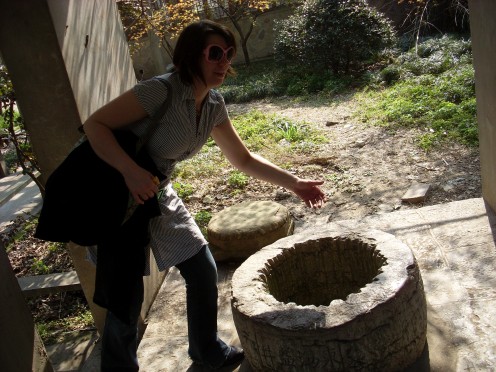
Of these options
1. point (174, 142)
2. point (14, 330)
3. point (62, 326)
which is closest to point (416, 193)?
point (174, 142)

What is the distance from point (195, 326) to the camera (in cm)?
271

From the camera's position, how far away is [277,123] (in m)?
8.05

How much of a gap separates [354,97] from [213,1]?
22.1 ft

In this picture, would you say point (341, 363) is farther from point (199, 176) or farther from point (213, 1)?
point (213, 1)

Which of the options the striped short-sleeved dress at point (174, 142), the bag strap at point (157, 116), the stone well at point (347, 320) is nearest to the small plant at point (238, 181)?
the stone well at point (347, 320)

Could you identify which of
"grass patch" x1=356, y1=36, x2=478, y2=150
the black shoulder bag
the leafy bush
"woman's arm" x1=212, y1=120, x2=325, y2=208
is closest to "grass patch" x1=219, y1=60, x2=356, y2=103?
the leafy bush

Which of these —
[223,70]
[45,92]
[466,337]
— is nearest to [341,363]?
[466,337]

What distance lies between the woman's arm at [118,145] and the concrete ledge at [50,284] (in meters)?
2.17

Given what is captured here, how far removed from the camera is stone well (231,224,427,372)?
87.0 inches

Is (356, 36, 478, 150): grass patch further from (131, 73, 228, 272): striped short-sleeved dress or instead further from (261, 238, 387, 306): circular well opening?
(131, 73, 228, 272): striped short-sleeved dress

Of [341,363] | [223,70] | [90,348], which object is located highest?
[223,70]

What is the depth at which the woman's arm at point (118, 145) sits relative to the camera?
2094 mm

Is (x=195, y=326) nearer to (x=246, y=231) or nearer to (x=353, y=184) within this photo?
(x=246, y=231)

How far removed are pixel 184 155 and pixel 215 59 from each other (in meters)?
0.50
